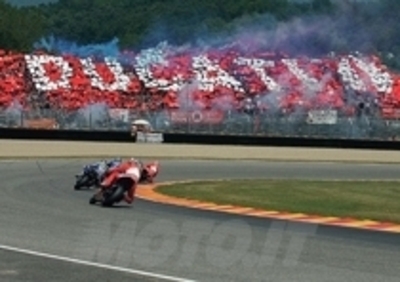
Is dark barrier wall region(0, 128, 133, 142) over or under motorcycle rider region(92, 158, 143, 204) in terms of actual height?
over

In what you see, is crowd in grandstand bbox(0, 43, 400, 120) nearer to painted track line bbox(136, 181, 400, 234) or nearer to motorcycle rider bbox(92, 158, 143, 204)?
painted track line bbox(136, 181, 400, 234)

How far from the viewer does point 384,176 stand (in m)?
34.4

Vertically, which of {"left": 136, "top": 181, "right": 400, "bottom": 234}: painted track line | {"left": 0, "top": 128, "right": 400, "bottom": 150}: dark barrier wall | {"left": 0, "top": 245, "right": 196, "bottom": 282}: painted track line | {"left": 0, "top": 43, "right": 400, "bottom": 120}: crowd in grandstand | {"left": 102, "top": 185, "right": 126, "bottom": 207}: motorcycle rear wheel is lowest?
{"left": 136, "top": 181, "right": 400, "bottom": 234}: painted track line

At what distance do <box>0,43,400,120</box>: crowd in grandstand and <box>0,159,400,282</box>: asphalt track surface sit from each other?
38475 millimetres

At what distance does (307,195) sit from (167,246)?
1164cm

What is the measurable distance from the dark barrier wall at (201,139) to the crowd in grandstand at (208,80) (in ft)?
49.1

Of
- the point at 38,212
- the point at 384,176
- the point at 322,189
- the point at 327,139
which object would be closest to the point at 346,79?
the point at 327,139

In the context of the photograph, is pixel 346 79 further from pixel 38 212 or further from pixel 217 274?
pixel 217 274

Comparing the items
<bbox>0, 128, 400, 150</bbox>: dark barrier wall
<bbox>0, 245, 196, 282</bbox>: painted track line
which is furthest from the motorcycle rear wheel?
<bbox>0, 128, 400, 150</bbox>: dark barrier wall

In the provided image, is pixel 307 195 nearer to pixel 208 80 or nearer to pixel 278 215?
pixel 278 215

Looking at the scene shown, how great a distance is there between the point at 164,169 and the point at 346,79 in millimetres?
34151

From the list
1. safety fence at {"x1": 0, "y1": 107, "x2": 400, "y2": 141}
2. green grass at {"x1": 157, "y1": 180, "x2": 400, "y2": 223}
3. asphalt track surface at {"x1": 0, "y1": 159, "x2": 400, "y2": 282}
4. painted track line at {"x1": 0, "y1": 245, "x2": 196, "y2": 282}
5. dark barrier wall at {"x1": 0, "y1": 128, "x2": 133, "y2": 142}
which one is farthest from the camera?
safety fence at {"x1": 0, "y1": 107, "x2": 400, "y2": 141}

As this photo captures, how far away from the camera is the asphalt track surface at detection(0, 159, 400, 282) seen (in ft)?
34.4

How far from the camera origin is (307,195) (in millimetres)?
23859
